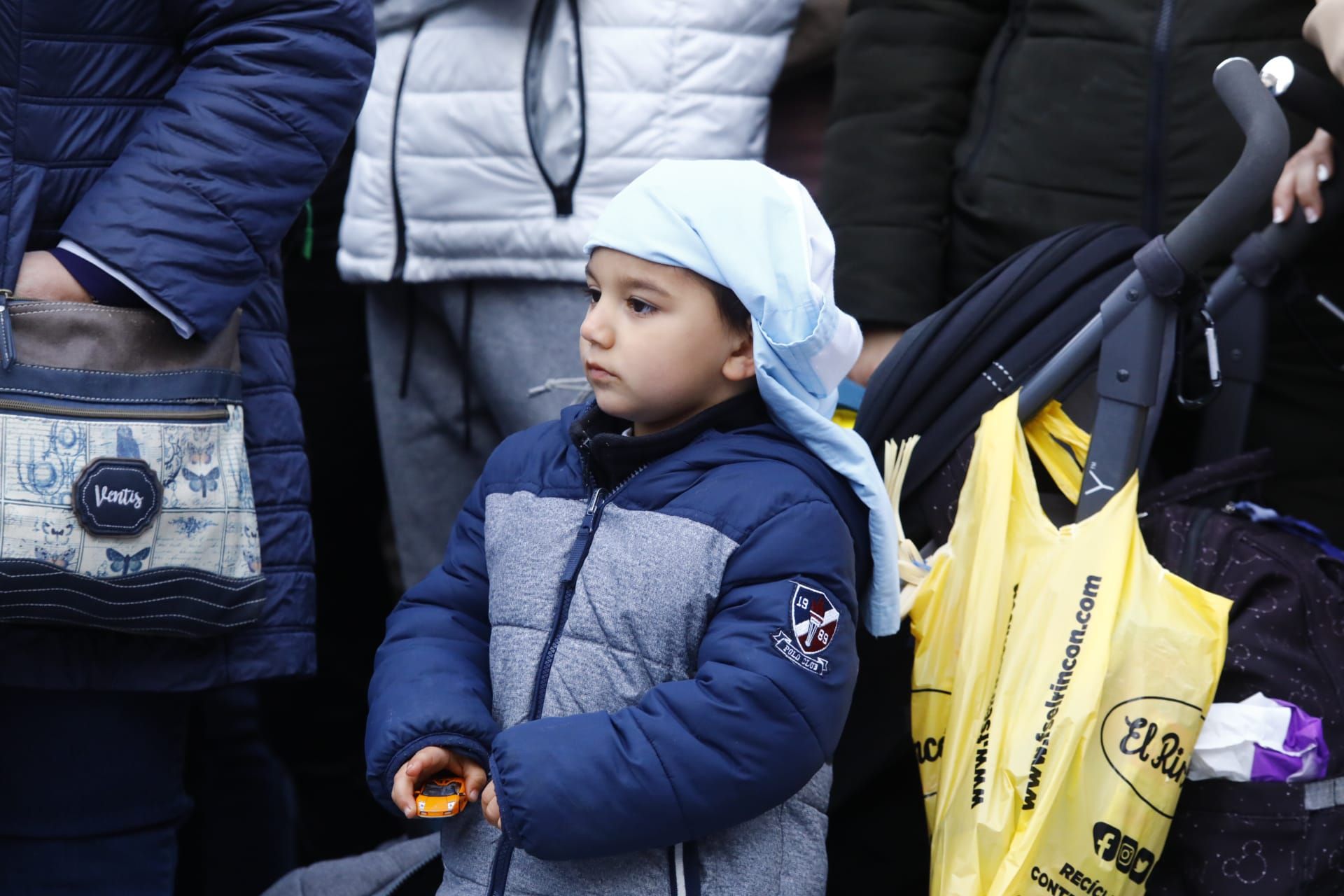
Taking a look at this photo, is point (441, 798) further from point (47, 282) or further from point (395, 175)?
point (395, 175)

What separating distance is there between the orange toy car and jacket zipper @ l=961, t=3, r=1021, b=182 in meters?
1.43

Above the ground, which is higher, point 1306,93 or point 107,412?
point 1306,93

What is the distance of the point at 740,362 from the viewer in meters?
1.62

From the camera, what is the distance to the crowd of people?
1528mm

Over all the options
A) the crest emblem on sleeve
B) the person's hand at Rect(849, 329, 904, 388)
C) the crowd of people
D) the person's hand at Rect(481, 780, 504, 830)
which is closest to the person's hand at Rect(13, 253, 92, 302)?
the crowd of people

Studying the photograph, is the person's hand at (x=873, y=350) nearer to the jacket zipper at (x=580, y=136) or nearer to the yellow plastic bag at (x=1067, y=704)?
the jacket zipper at (x=580, y=136)

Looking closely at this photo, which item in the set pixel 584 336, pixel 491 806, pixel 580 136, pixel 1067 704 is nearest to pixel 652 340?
pixel 584 336

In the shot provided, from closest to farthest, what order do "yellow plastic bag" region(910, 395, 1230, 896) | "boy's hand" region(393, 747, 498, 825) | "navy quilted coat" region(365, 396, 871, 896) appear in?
"navy quilted coat" region(365, 396, 871, 896) < "boy's hand" region(393, 747, 498, 825) < "yellow plastic bag" region(910, 395, 1230, 896)

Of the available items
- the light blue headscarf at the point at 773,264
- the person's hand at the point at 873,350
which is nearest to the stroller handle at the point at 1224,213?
the light blue headscarf at the point at 773,264

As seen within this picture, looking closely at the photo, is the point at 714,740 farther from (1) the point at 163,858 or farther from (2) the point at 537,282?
(2) the point at 537,282

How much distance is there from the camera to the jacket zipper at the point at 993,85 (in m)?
2.49

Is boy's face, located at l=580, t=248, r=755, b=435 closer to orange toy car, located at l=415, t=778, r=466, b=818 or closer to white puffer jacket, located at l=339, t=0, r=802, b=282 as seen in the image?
orange toy car, located at l=415, t=778, r=466, b=818

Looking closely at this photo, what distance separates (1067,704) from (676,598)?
49cm

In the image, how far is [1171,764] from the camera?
167 centimetres
